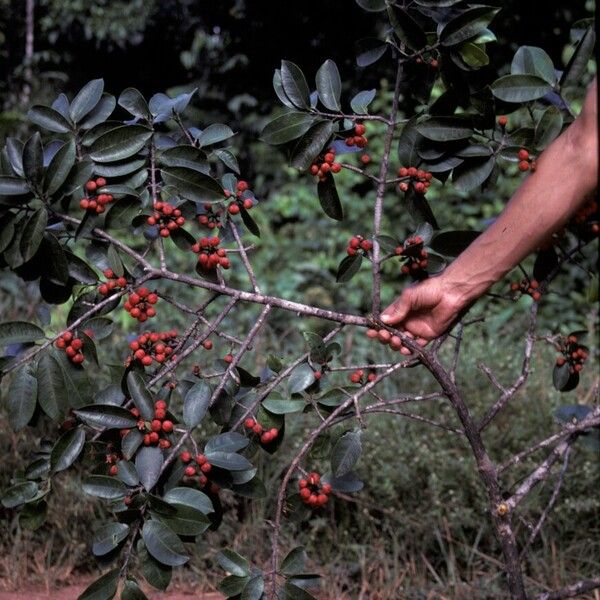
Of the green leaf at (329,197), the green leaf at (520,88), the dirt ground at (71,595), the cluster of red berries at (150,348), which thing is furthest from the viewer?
the dirt ground at (71,595)

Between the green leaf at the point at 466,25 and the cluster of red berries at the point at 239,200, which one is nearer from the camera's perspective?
the green leaf at the point at 466,25

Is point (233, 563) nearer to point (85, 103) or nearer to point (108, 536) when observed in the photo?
point (108, 536)

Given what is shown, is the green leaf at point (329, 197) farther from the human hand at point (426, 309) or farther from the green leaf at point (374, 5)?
the green leaf at point (374, 5)

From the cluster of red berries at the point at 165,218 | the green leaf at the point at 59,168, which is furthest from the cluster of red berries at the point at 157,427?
the green leaf at the point at 59,168

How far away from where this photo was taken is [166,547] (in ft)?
5.18

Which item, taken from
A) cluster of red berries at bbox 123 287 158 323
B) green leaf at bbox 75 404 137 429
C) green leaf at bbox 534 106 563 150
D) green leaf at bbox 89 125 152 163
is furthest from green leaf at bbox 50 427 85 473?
green leaf at bbox 534 106 563 150

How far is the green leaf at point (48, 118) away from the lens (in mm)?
1800

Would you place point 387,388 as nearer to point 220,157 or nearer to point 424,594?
point 424,594

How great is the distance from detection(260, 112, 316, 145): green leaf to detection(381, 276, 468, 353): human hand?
0.41 meters

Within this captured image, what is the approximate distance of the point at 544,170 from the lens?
1.44 m

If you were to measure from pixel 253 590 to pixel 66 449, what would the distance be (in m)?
0.45

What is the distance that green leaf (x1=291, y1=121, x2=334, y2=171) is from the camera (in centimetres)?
181

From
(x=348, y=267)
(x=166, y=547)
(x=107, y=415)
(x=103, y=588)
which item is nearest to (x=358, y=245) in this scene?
(x=348, y=267)

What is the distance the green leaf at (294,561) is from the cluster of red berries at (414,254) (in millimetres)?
620
